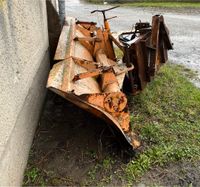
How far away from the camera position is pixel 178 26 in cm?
1020

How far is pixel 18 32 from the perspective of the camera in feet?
9.37

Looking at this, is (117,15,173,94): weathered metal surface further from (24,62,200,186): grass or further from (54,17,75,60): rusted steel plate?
(54,17,75,60): rusted steel plate

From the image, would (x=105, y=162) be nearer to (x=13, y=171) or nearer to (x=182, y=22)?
(x=13, y=171)

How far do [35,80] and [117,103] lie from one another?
1.14m

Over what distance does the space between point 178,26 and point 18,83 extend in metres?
8.36

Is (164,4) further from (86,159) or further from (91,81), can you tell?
(86,159)

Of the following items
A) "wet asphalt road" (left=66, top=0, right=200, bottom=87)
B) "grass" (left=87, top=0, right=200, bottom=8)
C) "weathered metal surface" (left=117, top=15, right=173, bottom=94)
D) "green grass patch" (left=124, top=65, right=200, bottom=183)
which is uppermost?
"weathered metal surface" (left=117, top=15, right=173, bottom=94)

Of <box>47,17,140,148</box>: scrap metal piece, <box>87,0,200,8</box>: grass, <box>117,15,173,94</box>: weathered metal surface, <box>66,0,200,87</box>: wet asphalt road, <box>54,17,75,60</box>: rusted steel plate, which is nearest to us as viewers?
<box>47,17,140,148</box>: scrap metal piece

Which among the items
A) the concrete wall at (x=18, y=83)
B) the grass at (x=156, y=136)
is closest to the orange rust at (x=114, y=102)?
the grass at (x=156, y=136)

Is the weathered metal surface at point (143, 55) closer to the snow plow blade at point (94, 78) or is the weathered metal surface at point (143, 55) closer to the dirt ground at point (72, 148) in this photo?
the snow plow blade at point (94, 78)

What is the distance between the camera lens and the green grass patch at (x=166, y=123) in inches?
127

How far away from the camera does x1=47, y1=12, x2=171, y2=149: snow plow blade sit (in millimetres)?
2768

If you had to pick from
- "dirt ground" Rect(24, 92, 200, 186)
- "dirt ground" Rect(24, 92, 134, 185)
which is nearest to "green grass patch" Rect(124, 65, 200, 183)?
"dirt ground" Rect(24, 92, 200, 186)

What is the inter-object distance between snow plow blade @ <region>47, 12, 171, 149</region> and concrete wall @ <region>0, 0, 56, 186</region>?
28 cm
